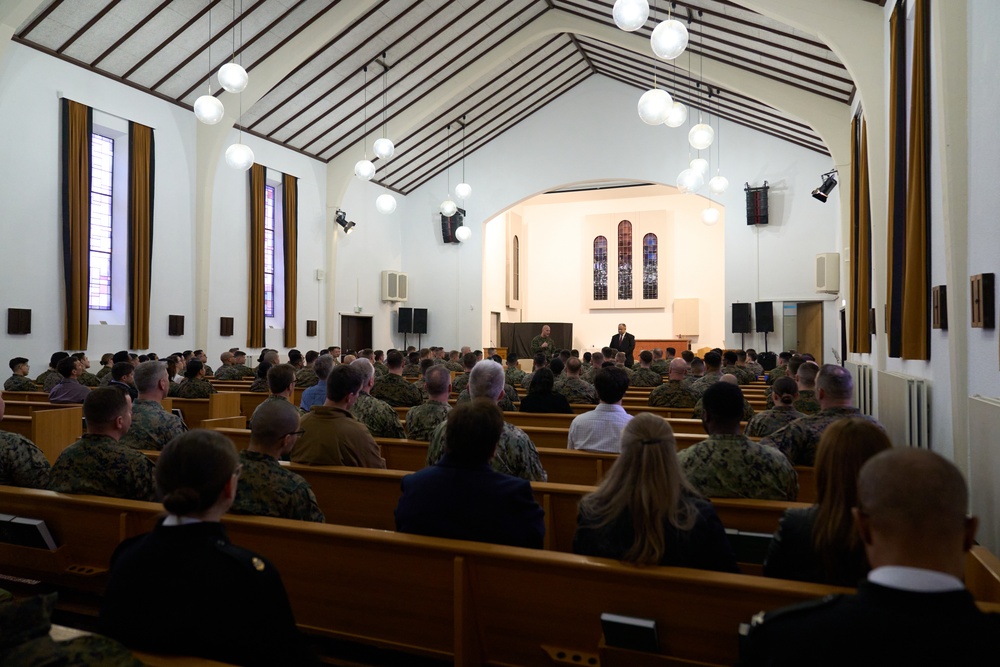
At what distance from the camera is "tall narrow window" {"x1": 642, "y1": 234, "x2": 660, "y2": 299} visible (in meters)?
18.6

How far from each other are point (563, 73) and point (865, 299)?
9.23 meters

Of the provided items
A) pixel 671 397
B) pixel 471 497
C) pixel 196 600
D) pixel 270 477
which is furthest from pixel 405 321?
pixel 196 600

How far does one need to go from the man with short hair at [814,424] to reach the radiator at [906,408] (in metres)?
1.59

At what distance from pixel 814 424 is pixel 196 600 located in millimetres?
2805

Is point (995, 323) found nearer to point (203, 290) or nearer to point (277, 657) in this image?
point (277, 657)

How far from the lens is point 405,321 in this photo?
1645 cm

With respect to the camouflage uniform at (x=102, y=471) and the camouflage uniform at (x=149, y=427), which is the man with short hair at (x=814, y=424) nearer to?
the camouflage uniform at (x=102, y=471)

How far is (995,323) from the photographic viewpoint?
3371 mm

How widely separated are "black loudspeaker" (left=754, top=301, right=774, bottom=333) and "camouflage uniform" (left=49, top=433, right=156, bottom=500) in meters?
12.8

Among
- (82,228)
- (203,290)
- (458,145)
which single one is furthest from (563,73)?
(82,228)

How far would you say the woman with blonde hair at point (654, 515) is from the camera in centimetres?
181

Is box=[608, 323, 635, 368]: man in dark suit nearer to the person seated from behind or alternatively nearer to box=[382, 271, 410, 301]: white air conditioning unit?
box=[382, 271, 410, 301]: white air conditioning unit

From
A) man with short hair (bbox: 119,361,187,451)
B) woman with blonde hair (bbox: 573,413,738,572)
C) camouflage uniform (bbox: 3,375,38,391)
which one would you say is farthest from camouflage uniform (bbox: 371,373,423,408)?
camouflage uniform (bbox: 3,375,38,391)

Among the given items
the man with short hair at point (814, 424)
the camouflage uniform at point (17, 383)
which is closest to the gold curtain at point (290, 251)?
the camouflage uniform at point (17, 383)
